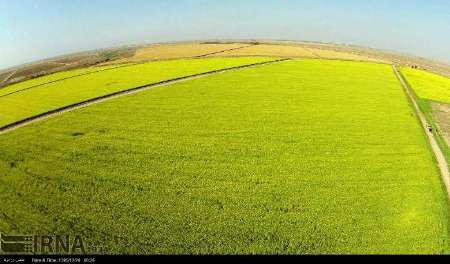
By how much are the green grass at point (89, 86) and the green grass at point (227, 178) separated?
4074 mm

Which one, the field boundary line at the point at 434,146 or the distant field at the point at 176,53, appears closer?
the field boundary line at the point at 434,146

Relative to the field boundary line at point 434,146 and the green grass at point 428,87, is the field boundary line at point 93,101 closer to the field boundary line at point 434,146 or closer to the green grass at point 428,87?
the field boundary line at point 434,146

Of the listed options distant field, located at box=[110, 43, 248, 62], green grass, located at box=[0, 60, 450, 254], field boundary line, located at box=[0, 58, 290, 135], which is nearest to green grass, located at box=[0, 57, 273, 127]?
field boundary line, located at box=[0, 58, 290, 135]

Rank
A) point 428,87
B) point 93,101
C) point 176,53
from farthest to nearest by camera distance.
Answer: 1. point 176,53
2. point 428,87
3. point 93,101

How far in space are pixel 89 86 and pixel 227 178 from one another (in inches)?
1033

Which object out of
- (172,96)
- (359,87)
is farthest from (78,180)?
(359,87)

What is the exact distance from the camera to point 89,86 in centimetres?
4156

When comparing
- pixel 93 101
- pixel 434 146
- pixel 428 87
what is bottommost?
pixel 434 146

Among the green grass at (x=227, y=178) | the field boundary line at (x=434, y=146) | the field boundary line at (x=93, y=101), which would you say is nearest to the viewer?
the green grass at (x=227, y=178)

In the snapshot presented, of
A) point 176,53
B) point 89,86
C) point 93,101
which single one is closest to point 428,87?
point 93,101

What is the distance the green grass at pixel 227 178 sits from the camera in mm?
16328

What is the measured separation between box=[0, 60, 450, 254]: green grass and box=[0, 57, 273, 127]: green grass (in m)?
4.07

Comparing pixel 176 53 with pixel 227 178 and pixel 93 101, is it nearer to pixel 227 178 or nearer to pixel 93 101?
pixel 93 101

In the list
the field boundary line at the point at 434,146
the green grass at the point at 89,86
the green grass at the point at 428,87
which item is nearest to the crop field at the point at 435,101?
the green grass at the point at 428,87
